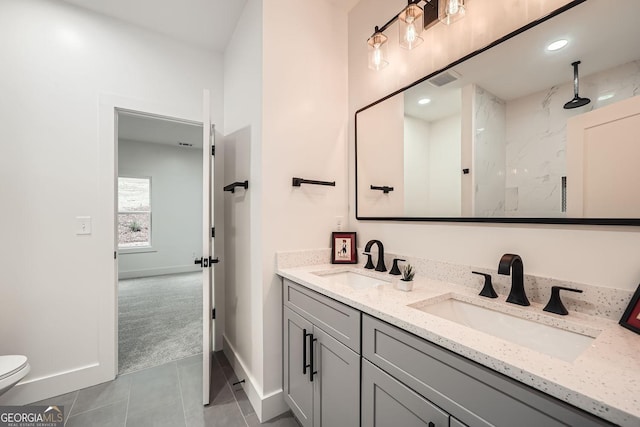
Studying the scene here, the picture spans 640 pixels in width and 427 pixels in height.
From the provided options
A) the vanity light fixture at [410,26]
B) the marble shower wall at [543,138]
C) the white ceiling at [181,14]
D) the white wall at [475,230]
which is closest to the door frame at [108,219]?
the white ceiling at [181,14]

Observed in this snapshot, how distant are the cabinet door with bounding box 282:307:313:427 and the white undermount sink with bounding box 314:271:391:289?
32 cm

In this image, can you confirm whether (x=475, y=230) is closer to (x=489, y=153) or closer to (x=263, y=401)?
(x=489, y=153)

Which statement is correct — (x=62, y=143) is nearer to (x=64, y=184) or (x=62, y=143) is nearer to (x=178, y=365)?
(x=64, y=184)

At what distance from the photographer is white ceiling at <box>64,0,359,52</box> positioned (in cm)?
190

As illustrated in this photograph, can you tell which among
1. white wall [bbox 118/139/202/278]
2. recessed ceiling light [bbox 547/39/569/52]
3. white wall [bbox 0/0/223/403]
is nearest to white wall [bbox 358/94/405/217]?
recessed ceiling light [bbox 547/39/569/52]

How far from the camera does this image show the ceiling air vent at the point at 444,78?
135 centimetres

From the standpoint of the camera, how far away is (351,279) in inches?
66.5

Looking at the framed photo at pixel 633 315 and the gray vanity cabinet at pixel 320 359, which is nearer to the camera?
the framed photo at pixel 633 315

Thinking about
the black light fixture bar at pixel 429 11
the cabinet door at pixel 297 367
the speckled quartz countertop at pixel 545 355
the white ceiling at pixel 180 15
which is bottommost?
the cabinet door at pixel 297 367

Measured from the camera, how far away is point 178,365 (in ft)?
7.18

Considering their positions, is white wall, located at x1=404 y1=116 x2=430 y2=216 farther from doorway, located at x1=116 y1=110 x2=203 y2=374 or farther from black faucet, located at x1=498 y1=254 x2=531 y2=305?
doorway, located at x1=116 y1=110 x2=203 y2=374

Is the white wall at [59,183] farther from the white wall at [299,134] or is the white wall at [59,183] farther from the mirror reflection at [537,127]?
the mirror reflection at [537,127]

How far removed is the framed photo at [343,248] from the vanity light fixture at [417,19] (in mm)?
1148

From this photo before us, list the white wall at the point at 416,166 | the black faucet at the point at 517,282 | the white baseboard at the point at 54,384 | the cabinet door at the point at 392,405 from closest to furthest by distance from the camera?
the cabinet door at the point at 392,405 < the black faucet at the point at 517,282 < the white wall at the point at 416,166 < the white baseboard at the point at 54,384
